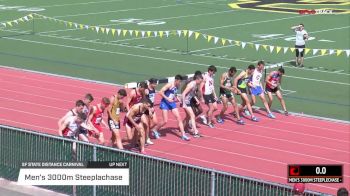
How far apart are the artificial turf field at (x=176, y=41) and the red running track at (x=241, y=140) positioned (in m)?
1.86

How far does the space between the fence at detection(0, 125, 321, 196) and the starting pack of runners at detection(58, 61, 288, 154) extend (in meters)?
1.45

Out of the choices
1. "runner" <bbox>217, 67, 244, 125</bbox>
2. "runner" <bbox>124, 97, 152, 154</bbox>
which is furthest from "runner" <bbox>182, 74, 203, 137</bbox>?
"runner" <bbox>124, 97, 152, 154</bbox>

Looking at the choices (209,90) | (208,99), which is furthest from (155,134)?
→ (209,90)

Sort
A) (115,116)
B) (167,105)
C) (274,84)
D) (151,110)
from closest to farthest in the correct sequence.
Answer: (115,116) < (151,110) < (167,105) < (274,84)

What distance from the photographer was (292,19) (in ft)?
136

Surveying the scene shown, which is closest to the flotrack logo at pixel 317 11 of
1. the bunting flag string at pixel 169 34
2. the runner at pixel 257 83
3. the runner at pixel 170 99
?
the bunting flag string at pixel 169 34

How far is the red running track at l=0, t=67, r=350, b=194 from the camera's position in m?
17.1

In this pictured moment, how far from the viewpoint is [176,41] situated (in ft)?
111

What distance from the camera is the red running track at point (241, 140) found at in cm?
1709

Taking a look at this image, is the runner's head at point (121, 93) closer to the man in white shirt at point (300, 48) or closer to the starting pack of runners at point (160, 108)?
the starting pack of runners at point (160, 108)

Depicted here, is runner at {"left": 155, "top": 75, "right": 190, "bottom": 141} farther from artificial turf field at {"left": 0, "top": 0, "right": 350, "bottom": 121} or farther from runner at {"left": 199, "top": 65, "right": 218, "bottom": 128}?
artificial turf field at {"left": 0, "top": 0, "right": 350, "bottom": 121}

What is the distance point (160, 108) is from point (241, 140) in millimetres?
2049

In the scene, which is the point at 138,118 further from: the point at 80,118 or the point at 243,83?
the point at 243,83

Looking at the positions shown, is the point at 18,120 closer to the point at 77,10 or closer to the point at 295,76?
the point at 295,76
